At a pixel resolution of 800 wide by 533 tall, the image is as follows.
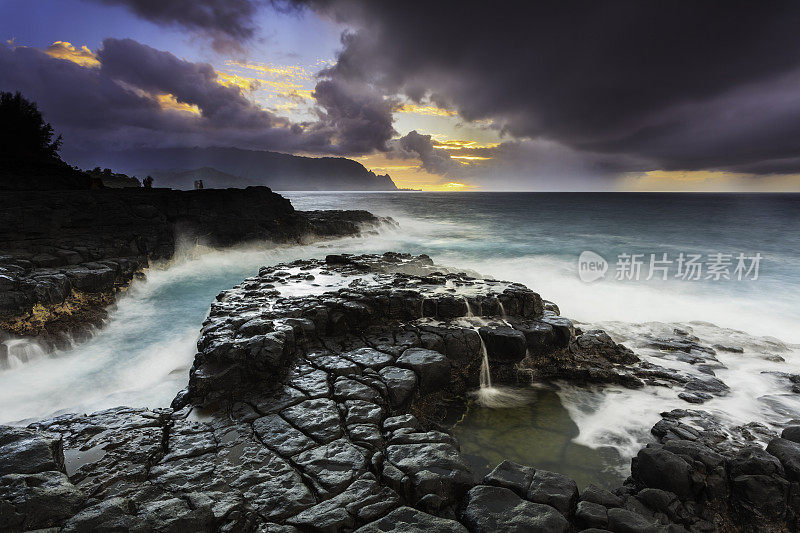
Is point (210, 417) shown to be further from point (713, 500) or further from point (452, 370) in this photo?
point (713, 500)

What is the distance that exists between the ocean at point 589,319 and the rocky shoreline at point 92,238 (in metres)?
0.80

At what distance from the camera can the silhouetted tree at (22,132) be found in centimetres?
2172

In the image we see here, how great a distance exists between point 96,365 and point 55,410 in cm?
210

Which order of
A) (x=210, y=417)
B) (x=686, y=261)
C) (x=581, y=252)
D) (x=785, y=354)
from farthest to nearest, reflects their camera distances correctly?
(x=581, y=252) < (x=686, y=261) < (x=785, y=354) < (x=210, y=417)

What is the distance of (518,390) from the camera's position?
8.10 m

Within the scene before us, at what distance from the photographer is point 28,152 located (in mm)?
22594

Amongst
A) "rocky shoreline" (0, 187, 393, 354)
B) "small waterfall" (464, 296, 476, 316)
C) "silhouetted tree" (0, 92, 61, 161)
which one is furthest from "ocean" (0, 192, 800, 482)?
"silhouetted tree" (0, 92, 61, 161)

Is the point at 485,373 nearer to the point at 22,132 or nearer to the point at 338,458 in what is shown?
the point at 338,458

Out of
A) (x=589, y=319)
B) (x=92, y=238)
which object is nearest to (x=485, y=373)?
(x=589, y=319)

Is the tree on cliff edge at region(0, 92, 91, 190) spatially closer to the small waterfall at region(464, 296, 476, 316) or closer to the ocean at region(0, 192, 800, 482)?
the ocean at region(0, 192, 800, 482)

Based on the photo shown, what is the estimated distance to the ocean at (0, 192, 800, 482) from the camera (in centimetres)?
737

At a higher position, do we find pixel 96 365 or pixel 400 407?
pixel 400 407

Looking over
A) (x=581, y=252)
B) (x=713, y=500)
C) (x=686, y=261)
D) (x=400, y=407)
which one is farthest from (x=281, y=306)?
(x=686, y=261)

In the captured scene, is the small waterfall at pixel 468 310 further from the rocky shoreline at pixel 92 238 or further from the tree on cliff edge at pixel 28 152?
the tree on cliff edge at pixel 28 152
